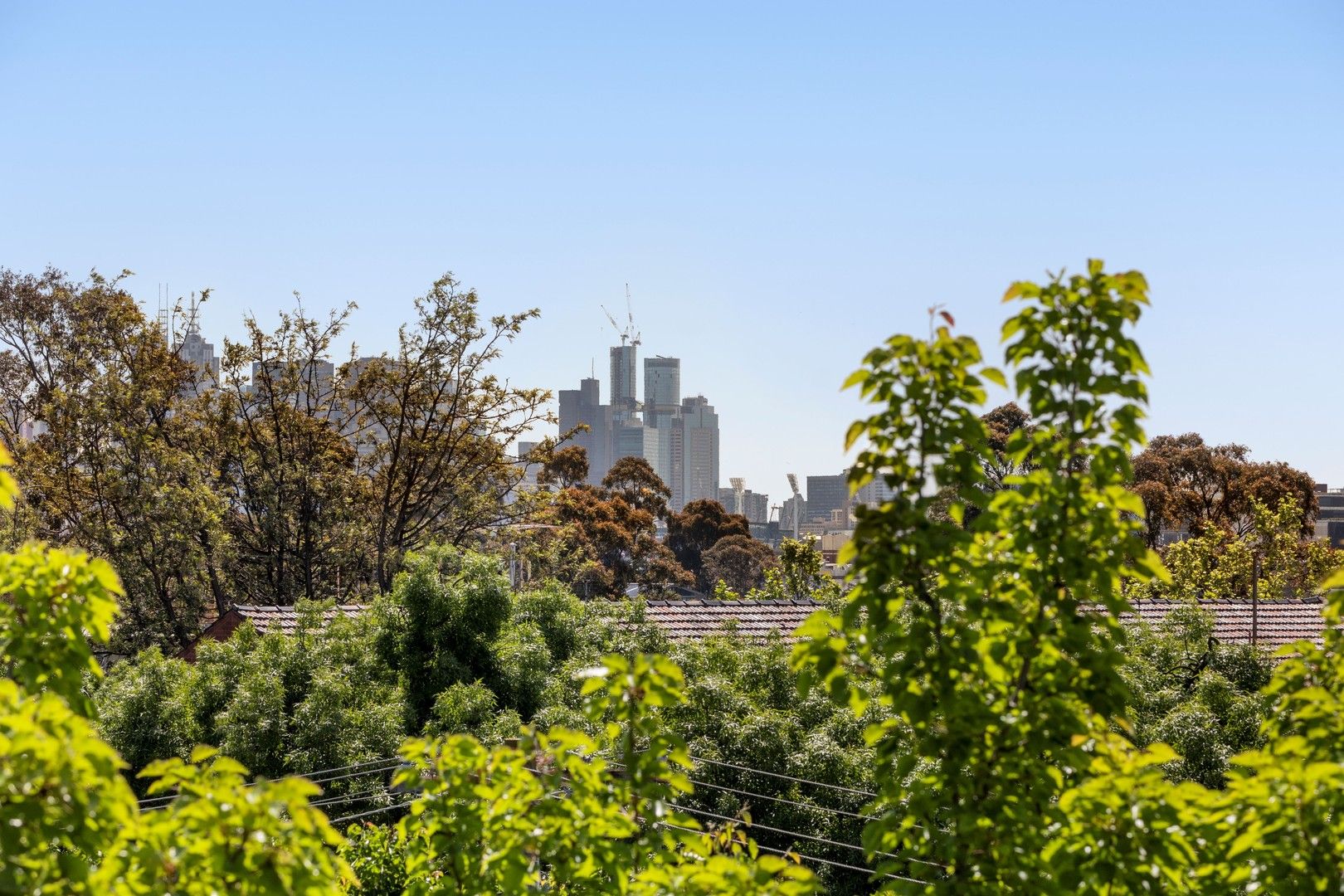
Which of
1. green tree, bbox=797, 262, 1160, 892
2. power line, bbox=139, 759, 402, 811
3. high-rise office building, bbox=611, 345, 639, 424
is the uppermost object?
high-rise office building, bbox=611, 345, 639, 424

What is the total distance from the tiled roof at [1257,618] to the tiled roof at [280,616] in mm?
9968

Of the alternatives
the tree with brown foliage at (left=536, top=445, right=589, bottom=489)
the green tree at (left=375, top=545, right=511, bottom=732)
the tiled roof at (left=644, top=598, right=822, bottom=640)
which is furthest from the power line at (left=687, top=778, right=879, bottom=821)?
the tree with brown foliage at (left=536, top=445, right=589, bottom=489)

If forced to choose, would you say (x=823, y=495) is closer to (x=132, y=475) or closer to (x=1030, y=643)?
(x=132, y=475)

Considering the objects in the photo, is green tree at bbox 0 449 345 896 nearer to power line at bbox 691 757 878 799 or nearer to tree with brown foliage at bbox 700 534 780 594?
power line at bbox 691 757 878 799

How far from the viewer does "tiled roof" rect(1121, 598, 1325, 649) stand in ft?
51.4

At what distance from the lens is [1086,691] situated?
3.12 meters

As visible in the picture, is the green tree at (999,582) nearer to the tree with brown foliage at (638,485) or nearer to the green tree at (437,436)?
the green tree at (437,436)

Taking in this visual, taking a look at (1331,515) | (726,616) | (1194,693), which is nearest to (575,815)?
(1194,693)

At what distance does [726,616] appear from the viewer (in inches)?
598

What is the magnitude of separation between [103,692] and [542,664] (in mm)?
4371

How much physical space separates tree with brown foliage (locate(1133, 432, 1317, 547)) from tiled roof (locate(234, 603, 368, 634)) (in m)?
30.1

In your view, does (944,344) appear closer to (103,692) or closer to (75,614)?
(75,614)

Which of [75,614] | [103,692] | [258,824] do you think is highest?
[75,614]

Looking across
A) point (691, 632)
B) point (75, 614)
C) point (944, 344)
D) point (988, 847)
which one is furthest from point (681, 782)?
point (691, 632)
